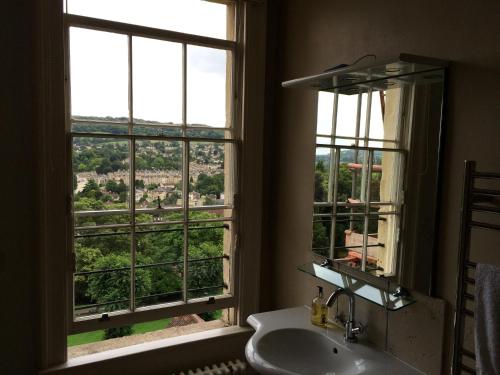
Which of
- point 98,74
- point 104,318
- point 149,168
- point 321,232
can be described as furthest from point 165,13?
point 104,318

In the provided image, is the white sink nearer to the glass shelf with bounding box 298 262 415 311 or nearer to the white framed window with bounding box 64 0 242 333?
the glass shelf with bounding box 298 262 415 311

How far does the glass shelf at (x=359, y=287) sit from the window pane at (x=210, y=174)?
0.57 meters

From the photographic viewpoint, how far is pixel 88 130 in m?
1.77

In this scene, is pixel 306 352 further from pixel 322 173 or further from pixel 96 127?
pixel 96 127

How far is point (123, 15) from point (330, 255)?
1428 mm

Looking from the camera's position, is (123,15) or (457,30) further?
(123,15)

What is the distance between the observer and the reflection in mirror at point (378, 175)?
133cm

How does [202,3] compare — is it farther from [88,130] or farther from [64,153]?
[64,153]

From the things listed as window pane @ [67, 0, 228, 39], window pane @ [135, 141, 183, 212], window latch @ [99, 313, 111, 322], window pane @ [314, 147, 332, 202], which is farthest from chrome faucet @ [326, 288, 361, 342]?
window pane @ [67, 0, 228, 39]

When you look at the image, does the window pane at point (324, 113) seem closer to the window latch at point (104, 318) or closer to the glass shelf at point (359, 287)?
the glass shelf at point (359, 287)

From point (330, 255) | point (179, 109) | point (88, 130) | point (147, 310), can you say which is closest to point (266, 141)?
point (179, 109)

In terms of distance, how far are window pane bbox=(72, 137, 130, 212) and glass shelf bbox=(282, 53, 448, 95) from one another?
32.7 inches

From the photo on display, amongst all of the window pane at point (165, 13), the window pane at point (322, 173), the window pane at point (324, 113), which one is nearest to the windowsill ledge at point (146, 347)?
the window pane at point (322, 173)

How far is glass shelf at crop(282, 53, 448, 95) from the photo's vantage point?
1237mm
